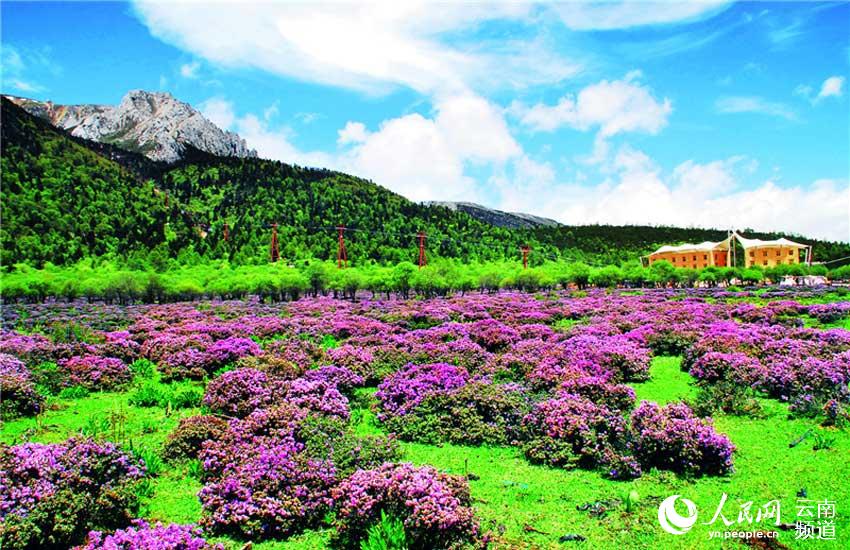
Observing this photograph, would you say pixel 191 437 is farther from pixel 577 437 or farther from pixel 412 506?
pixel 577 437

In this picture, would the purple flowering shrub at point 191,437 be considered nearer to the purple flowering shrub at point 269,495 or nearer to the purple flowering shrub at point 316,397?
the purple flowering shrub at point 316,397

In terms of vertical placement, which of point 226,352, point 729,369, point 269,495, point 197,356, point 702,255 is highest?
point 702,255

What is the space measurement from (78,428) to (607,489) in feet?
33.3

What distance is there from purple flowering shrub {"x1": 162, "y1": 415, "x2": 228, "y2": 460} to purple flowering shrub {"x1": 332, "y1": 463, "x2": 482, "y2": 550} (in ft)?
11.7

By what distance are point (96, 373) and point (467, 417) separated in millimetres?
11137

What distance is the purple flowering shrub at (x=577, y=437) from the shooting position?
318 inches

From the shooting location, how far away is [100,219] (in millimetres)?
124125

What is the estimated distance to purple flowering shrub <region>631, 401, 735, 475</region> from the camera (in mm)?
7805

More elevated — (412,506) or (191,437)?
(412,506)

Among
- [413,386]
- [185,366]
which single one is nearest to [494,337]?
[413,386]

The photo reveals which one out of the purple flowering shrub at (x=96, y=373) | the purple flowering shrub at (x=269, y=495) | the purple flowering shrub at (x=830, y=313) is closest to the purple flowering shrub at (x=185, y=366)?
the purple flowering shrub at (x=96, y=373)

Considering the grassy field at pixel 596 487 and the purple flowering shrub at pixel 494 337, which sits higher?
the purple flowering shrub at pixel 494 337

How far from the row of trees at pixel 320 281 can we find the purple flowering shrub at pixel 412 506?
60.7 m

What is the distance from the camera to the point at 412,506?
5910 mm
